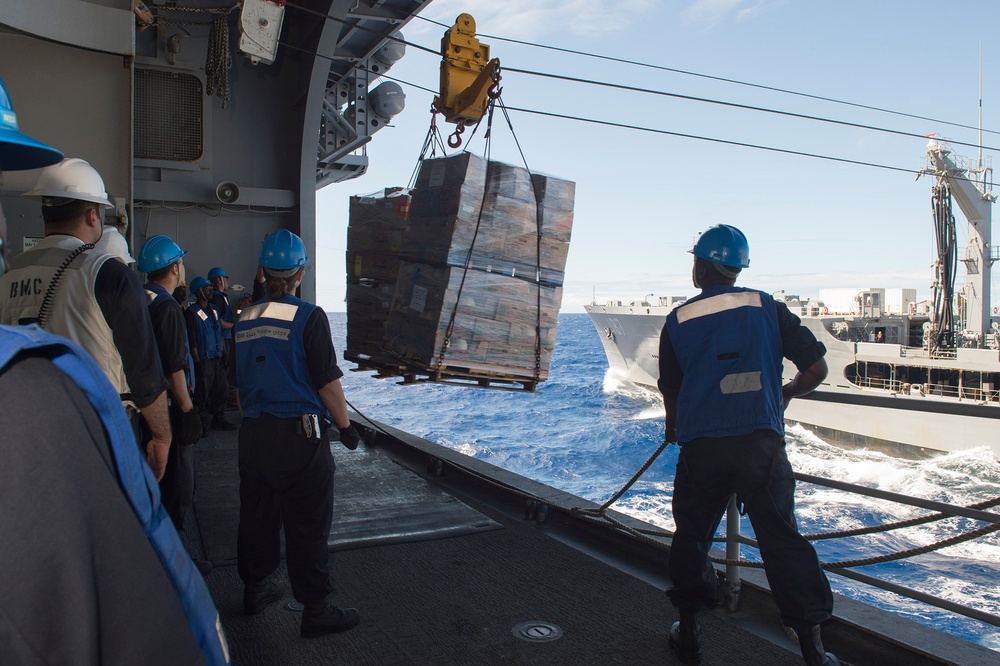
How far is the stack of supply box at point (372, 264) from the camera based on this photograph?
7250mm

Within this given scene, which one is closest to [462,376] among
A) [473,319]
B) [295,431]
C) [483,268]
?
[473,319]

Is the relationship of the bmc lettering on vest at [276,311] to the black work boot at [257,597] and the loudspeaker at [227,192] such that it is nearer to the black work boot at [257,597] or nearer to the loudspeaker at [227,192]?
the black work boot at [257,597]

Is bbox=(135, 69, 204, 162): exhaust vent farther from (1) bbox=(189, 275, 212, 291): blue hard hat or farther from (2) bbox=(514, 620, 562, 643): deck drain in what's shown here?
(2) bbox=(514, 620, 562, 643): deck drain

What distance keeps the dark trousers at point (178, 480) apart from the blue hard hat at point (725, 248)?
3.22 m

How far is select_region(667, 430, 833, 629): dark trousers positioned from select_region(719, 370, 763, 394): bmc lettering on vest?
20cm

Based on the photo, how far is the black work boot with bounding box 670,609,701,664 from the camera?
3080 millimetres

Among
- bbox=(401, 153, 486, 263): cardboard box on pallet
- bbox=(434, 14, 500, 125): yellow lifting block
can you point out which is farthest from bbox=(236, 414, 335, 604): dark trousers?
bbox=(434, 14, 500, 125): yellow lifting block

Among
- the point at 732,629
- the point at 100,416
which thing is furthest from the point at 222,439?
the point at 100,416

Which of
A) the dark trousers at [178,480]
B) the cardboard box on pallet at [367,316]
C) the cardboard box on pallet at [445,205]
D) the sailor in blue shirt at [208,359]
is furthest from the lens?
the sailor in blue shirt at [208,359]

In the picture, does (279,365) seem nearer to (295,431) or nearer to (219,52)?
(295,431)

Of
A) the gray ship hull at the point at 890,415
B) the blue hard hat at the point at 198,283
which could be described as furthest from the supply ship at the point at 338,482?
the gray ship hull at the point at 890,415

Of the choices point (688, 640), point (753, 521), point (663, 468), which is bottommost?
point (663, 468)

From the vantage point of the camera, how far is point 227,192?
9.35 m

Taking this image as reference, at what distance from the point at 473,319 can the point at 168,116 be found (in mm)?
6027
